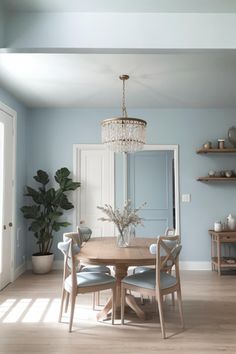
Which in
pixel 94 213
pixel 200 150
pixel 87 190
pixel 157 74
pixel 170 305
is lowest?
pixel 170 305

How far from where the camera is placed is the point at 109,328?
2.72 meters

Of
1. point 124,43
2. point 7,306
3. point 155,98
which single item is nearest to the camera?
point 124,43

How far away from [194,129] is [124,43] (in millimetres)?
3363

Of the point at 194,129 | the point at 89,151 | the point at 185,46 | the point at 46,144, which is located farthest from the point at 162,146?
the point at 185,46

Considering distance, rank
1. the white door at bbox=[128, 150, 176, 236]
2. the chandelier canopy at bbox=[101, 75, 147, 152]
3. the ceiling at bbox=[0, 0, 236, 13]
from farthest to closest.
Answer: the white door at bbox=[128, 150, 176, 236]
the chandelier canopy at bbox=[101, 75, 147, 152]
the ceiling at bbox=[0, 0, 236, 13]

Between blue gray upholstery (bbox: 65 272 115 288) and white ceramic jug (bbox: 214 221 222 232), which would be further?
white ceramic jug (bbox: 214 221 222 232)

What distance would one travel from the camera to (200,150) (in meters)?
4.76

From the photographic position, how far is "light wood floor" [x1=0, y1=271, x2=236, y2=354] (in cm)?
239

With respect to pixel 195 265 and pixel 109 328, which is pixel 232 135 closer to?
pixel 195 265

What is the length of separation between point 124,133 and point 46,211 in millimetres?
2224

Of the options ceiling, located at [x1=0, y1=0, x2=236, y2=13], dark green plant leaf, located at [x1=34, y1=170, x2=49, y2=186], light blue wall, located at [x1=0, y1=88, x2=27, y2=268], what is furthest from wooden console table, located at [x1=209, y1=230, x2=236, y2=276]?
ceiling, located at [x1=0, y1=0, x2=236, y2=13]

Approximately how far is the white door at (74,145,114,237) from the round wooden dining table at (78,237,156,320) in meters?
1.45

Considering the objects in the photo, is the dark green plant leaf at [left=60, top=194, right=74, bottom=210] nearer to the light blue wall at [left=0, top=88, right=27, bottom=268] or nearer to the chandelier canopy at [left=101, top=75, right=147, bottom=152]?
the light blue wall at [left=0, top=88, right=27, bottom=268]

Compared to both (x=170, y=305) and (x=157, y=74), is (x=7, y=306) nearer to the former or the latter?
(x=170, y=305)
